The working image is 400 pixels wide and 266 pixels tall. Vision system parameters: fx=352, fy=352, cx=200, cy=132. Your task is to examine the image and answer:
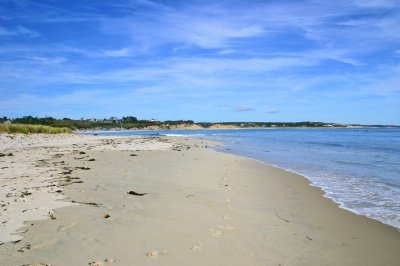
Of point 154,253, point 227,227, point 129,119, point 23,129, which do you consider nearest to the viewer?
point 154,253

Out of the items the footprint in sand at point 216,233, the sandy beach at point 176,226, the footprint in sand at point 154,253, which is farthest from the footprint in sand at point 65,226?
the footprint in sand at point 216,233

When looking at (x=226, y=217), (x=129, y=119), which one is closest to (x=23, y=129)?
(x=226, y=217)

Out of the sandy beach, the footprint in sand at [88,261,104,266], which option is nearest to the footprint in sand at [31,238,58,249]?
the sandy beach

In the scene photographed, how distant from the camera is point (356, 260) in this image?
182 inches

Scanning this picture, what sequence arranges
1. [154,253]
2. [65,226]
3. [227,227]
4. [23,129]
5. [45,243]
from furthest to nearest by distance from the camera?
[23,129] → [227,227] → [65,226] → [45,243] → [154,253]

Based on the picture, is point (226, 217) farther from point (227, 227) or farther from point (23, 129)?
point (23, 129)

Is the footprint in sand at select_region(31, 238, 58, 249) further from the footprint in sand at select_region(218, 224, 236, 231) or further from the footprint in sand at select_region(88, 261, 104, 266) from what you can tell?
the footprint in sand at select_region(218, 224, 236, 231)

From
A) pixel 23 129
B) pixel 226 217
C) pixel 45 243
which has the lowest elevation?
pixel 226 217

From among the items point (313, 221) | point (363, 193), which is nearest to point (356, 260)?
point (313, 221)

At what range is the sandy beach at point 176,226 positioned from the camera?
4.43 m

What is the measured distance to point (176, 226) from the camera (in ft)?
18.5

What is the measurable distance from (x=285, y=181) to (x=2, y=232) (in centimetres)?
868

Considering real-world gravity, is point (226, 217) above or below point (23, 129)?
below

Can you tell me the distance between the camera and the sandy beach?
4430mm
